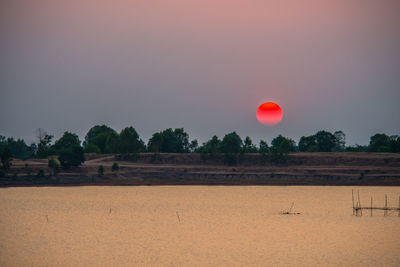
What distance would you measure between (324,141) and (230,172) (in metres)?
72.1

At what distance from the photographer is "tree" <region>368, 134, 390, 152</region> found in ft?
549

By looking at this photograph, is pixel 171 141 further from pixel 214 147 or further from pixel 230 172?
pixel 230 172

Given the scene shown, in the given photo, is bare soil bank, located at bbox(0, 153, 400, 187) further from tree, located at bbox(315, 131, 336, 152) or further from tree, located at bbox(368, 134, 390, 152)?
tree, located at bbox(315, 131, 336, 152)

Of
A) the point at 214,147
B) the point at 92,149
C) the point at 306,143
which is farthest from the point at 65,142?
the point at 306,143

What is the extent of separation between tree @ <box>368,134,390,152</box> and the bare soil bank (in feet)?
107

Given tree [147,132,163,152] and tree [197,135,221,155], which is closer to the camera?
tree [197,135,221,155]

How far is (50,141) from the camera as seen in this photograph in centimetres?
17662

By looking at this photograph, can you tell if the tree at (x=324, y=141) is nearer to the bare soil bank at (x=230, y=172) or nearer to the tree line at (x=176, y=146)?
the tree line at (x=176, y=146)

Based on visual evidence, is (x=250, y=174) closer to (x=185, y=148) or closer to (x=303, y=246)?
(x=185, y=148)

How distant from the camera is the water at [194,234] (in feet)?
99.0

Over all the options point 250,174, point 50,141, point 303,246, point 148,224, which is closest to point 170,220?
point 148,224

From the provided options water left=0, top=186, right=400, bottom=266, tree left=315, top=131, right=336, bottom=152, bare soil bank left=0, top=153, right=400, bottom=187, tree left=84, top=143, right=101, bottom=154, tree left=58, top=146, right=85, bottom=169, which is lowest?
water left=0, top=186, right=400, bottom=266

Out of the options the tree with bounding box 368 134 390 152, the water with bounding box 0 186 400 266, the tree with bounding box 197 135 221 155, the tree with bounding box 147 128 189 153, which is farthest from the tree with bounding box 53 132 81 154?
the water with bounding box 0 186 400 266

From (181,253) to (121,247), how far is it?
4587 mm
